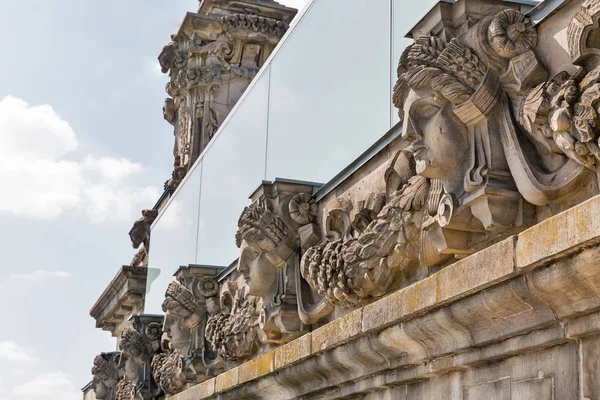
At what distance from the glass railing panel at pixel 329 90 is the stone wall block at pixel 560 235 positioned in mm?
2528

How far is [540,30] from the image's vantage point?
5883 millimetres

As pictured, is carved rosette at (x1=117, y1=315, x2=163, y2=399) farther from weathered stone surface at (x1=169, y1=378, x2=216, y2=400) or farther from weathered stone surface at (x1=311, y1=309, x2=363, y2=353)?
weathered stone surface at (x1=311, y1=309, x2=363, y2=353)

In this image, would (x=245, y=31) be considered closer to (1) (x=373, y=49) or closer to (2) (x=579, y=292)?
(1) (x=373, y=49)

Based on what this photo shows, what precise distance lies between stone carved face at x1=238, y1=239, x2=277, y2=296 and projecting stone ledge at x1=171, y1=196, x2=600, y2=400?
1.30 m

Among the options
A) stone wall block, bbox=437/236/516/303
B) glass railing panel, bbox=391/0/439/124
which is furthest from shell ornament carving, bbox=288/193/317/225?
stone wall block, bbox=437/236/516/303

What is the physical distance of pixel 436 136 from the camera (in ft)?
20.8

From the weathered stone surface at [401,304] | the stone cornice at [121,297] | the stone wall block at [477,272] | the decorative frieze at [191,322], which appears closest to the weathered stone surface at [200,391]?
the decorative frieze at [191,322]

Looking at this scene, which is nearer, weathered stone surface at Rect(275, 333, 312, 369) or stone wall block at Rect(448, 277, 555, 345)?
stone wall block at Rect(448, 277, 555, 345)

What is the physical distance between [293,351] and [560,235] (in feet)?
13.7

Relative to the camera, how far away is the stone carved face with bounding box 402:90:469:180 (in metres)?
6.32

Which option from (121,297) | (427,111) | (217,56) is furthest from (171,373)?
(217,56)

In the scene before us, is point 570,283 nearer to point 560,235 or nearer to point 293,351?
point 560,235

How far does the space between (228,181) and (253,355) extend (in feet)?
8.06

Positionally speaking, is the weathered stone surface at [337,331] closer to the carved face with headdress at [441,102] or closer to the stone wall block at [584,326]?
the carved face with headdress at [441,102]
